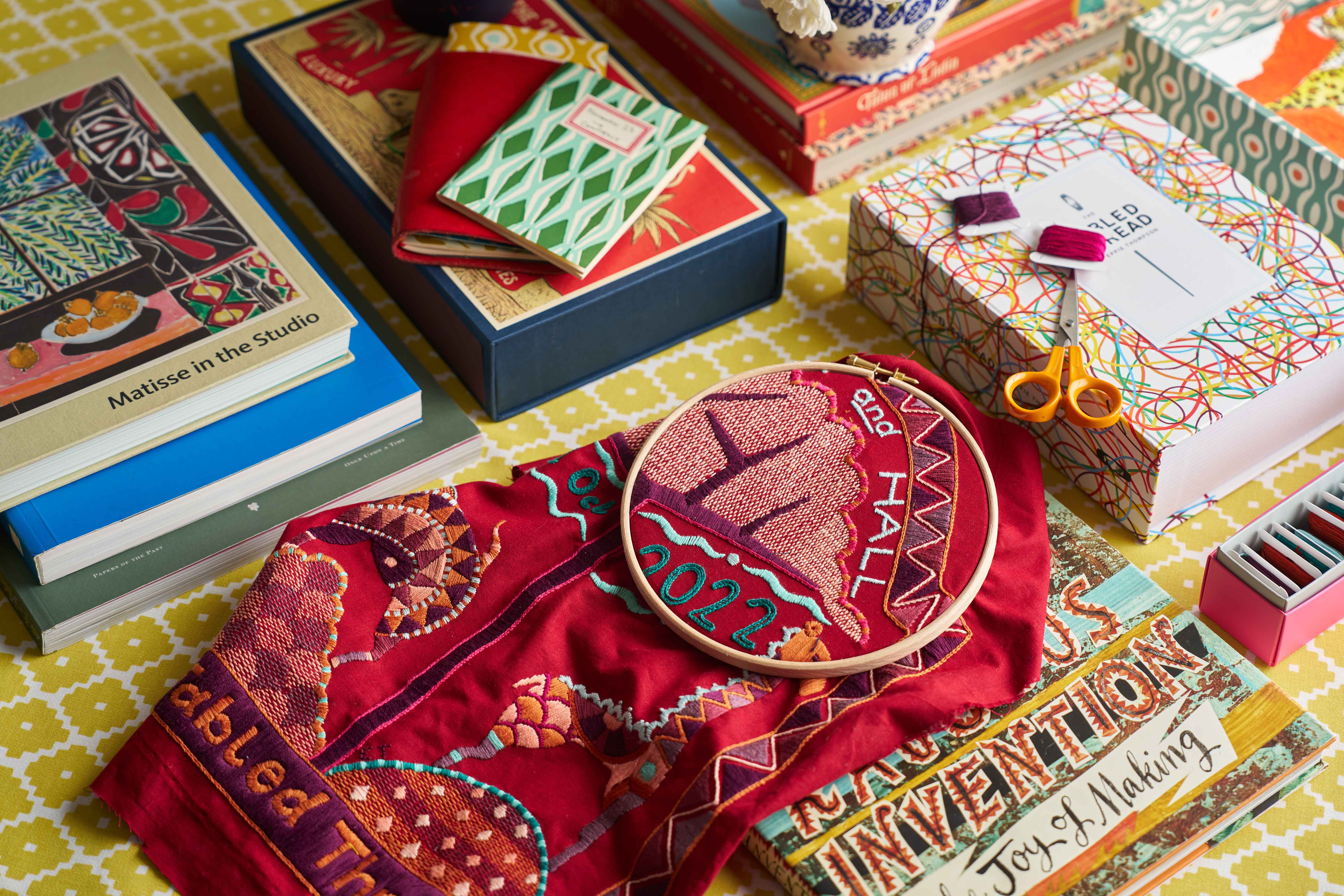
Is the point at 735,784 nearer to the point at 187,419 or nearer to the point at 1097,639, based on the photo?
the point at 1097,639

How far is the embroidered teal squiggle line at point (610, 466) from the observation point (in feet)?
3.32

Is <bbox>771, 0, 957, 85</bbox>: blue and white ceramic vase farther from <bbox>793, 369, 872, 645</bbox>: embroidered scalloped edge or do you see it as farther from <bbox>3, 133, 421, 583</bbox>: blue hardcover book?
<bbox>3, 133, 421, 583</bbox>: blue hardcover book

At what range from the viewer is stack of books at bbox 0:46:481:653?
100cm

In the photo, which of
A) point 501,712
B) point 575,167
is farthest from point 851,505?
point 575,167

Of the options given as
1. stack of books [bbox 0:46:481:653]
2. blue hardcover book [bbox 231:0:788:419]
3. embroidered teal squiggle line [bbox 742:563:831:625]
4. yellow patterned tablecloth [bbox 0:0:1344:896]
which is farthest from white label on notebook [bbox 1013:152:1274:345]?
stack of books [bbox 0:46:481:653]

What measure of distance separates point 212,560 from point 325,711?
0.21m

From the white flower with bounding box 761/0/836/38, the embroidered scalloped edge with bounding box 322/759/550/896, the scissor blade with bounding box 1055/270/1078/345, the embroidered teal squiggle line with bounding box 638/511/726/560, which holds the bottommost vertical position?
the embroidered scalloped edge with bounding box 322/759/550/896

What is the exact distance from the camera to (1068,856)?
2.80ft

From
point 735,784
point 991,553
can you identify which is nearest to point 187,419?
point 735,784

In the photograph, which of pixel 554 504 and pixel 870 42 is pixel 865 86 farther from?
pixel 554 504

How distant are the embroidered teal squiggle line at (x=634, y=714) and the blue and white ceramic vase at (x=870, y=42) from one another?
0.63 meters

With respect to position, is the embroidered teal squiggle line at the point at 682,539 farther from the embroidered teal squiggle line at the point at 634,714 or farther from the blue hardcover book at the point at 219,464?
the blue hardcover book at the point at 219,464

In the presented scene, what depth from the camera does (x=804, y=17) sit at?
110cm

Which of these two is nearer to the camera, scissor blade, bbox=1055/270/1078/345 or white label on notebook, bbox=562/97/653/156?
scissor blade, bbox=1055/270/1078/345
